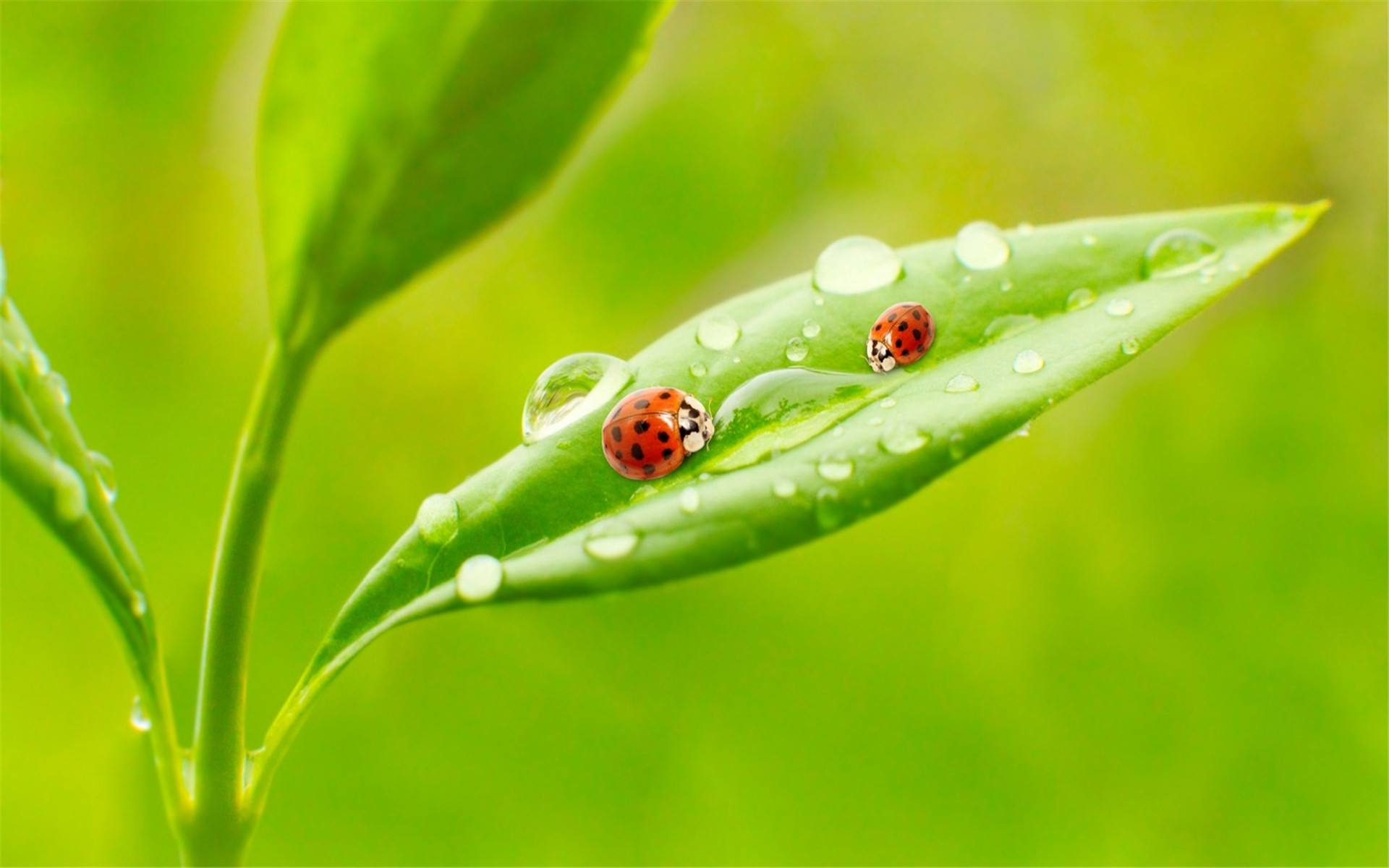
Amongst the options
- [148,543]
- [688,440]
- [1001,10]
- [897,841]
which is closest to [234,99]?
[148,543]

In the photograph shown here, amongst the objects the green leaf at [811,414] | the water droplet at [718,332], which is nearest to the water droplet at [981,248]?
the green leaf at [811,414]

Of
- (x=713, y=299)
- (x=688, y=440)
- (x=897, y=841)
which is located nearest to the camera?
(x=688, y=440)

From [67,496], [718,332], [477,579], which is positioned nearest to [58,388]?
[67,496]

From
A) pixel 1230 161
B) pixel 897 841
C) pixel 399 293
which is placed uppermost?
pixel 1230 161

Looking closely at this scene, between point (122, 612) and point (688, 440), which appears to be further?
point (688, 440)

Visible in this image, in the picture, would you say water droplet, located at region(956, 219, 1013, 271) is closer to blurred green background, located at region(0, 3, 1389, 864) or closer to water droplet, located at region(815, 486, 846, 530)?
water droplet, located at region(815, 486, 846, 530)

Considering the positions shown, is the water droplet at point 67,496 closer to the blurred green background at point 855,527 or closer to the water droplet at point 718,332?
the water droplet at point 718,332

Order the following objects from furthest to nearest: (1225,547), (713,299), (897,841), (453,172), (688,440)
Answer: (713,299), (1225,547), (897,841), (688,440), (453,172)

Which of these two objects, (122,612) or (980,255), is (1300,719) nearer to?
(980,255)

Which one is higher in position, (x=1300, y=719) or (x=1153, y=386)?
(x=1153, y=386)
